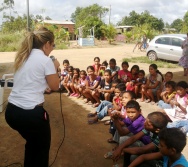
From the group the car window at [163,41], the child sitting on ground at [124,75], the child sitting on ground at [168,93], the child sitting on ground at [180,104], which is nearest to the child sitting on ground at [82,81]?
the child sitting on ground at [124,75]

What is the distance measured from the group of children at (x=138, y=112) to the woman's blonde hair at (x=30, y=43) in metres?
1.29

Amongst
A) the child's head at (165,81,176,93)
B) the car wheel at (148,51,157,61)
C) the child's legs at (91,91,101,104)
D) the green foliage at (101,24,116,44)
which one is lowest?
the child's legs at (91,91,101,104)

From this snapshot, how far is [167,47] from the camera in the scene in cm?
1059

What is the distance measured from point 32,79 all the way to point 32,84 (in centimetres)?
4

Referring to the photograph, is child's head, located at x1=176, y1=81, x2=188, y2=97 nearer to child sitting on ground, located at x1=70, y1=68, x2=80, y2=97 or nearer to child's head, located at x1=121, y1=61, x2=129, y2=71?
child's head, located at x1=121, y1=61, x2=129, y2=71

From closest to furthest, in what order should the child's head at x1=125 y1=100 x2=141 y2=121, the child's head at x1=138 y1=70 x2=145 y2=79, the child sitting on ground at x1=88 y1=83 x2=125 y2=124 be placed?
1. the child's head at x1=125 y1=100 x2=141 y2=121
2. the child sitting on ground at x1=88 y1=83 x2=125 y2=124
3. the child's head at x1=138 y1=70 x2=145 y2=79

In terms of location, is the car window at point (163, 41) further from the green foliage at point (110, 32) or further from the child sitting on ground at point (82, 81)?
the green foliage at point (110, 32)

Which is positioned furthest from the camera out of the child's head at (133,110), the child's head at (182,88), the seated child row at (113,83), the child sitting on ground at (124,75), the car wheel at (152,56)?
the car wheel at (152,56)

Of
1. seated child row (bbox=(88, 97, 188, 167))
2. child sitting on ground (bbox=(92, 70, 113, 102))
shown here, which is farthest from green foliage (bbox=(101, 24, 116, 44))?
seated child row (bbox=(88, 97, 188, 167))

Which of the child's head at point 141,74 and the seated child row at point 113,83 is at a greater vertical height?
the child's head at point 141,74

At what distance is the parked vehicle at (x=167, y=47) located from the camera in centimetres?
1027

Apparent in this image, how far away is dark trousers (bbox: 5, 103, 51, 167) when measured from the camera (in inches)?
73.7

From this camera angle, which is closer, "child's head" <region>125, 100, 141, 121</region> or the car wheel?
"child's head" <region>125, 100, 141, 121</region>

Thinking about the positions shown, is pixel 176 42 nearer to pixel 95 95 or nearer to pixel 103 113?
pixel 95 95
